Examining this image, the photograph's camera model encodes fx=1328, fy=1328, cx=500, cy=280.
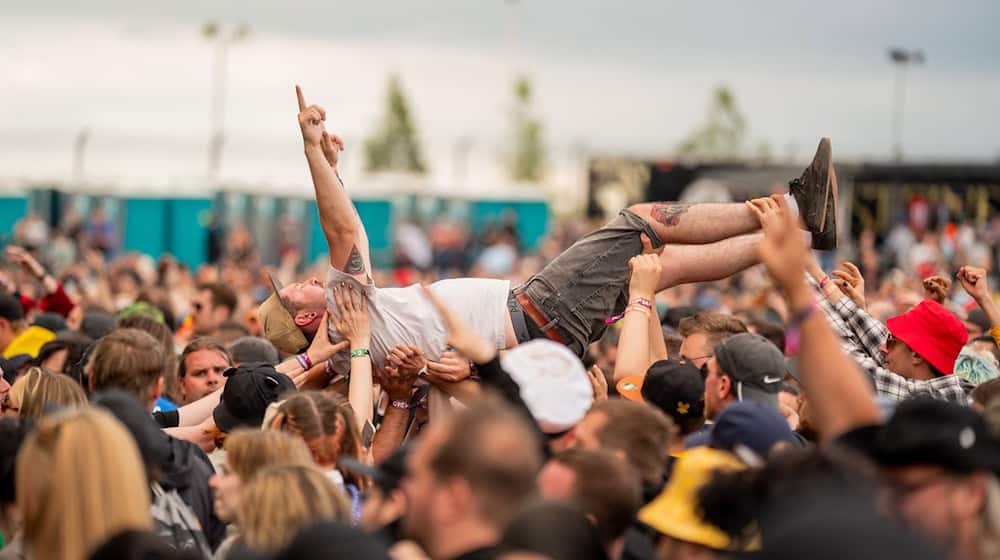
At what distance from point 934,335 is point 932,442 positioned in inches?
116

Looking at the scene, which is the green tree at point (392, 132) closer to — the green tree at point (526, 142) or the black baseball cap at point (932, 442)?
the green tree at point (526, 142)

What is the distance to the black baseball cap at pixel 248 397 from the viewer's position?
17.6ft

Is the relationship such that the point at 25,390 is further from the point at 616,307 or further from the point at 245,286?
the point at 245,286

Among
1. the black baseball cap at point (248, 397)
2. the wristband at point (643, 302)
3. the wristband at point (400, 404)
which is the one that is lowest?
the wristband at point (400, 404)

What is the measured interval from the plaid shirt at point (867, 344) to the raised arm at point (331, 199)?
7.14 ft

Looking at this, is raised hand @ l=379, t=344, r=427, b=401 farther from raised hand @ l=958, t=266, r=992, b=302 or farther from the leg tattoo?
raised hand @ l=958, t=266, r=992, b=302

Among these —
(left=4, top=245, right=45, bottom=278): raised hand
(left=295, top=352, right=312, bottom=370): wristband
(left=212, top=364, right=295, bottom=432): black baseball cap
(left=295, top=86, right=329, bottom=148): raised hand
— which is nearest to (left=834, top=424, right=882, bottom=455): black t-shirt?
(left=212, top=364, right=295, bottom=432): black baseball cap

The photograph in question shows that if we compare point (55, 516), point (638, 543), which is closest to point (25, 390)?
point (55, 516)

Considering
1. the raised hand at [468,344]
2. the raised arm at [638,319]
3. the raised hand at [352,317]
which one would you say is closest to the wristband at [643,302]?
the raised arm at [638,319]

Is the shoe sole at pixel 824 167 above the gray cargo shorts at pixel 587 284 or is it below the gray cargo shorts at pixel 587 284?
above

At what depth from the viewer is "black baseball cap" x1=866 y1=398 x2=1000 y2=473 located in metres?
3.28

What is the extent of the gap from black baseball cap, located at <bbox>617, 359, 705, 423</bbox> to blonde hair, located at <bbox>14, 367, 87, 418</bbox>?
7.05ft

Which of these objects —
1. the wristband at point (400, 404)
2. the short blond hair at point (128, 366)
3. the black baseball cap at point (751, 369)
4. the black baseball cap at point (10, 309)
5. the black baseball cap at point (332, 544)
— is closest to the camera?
the black baseball cap at point (332, 544)

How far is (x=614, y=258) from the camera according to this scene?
6293 mm
